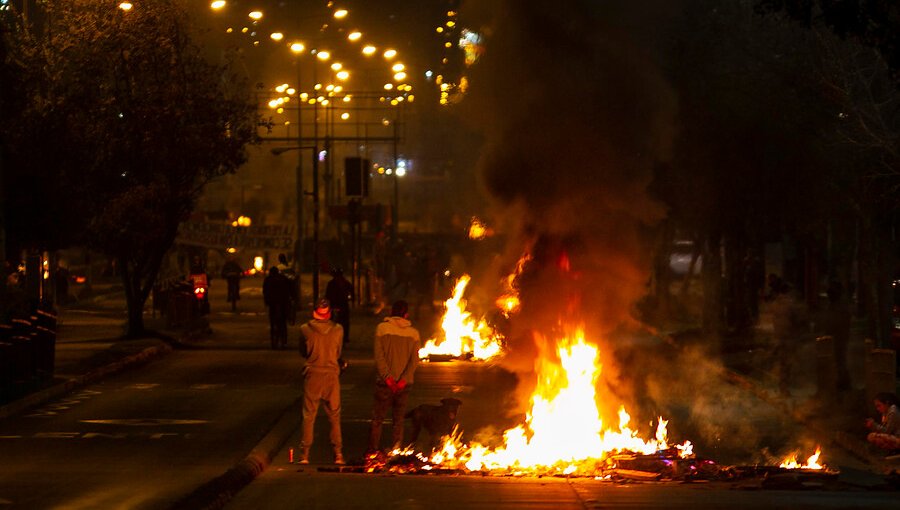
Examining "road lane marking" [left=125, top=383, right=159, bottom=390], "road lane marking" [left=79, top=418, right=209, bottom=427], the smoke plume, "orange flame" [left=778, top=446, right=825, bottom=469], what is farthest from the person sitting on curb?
"road lane marking" [left=125, top=383, right=159, bottom=390]

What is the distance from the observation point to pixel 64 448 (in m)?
14.6

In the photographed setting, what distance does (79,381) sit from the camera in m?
21.4

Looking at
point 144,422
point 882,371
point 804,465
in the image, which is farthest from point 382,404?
point 882,371

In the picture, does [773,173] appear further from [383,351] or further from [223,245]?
[223,245]

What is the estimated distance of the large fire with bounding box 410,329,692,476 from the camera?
13375mm

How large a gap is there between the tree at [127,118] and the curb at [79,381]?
7.59ft

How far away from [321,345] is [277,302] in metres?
14.7

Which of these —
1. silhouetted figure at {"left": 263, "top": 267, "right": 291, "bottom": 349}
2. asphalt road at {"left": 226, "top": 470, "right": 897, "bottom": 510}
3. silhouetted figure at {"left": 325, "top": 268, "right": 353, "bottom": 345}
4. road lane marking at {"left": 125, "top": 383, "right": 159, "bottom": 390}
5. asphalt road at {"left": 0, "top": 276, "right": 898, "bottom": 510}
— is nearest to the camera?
asphalt road at {"left": 226, "top": 470, "right": 897, "bottom": 510}

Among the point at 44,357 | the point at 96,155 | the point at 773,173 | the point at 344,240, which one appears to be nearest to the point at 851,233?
the point at 773,173

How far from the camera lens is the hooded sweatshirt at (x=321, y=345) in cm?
1355

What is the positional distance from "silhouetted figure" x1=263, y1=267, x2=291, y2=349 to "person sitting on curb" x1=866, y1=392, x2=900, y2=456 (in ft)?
51.2

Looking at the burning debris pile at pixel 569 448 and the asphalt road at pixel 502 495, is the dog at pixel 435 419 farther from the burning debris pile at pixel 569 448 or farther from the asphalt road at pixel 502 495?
the asphalt road at pixel 502 495

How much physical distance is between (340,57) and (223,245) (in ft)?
32.9

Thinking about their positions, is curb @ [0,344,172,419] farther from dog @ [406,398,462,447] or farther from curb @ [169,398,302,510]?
dog @ [406,398,462,447]
